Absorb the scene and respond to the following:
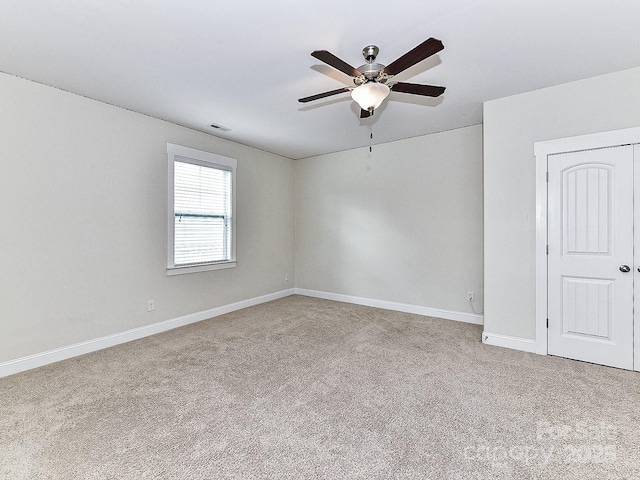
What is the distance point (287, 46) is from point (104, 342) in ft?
11.1

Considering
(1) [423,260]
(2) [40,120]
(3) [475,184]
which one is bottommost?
(1) [423,260]

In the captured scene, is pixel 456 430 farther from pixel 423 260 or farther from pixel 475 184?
pixel 475 184

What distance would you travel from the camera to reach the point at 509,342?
3213 millimetres

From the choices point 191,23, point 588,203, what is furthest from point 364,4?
point 588,203

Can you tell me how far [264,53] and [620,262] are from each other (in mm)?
3472

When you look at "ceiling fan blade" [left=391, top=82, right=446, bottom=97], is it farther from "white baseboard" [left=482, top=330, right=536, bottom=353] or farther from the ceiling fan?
"white baseboard" [left=482, top=330, right=536, bottom=353]

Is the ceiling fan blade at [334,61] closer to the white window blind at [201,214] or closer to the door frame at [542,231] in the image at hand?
the door frame at [542,231]

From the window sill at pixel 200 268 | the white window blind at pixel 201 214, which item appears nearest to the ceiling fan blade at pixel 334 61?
the white window blind at pixel 201 214

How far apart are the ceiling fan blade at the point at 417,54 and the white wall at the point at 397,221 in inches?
102

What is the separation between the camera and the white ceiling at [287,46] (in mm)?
1936

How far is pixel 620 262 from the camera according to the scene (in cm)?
273

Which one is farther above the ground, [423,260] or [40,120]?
[40,120]

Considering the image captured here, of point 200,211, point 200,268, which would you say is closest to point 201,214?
point 200,211

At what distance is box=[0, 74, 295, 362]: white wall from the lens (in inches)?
108
